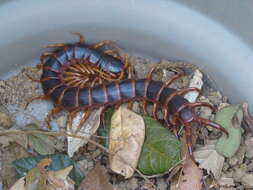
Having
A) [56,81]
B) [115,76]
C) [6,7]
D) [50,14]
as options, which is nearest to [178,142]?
[115,76]

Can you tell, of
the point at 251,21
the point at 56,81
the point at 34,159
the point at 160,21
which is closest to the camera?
the point at 251,21

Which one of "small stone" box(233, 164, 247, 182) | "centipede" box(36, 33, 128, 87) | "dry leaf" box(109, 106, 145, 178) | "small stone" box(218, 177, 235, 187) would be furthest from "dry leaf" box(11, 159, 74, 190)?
"small stone" box(233, 164, 247, 182)

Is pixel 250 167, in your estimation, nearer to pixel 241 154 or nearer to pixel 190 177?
pixel 241 154

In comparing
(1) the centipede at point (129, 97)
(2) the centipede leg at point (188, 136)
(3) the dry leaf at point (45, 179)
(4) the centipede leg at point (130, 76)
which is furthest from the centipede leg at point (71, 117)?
(2) the centipede leg at point (188, 136)

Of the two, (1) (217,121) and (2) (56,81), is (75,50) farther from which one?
(1) (217,121)

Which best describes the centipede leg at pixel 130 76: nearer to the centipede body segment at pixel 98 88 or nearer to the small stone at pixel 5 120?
the centipede body segment at pixel 98 88

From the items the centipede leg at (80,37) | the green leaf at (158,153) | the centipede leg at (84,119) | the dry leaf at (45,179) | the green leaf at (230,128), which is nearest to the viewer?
the dry leaf at (45,179)

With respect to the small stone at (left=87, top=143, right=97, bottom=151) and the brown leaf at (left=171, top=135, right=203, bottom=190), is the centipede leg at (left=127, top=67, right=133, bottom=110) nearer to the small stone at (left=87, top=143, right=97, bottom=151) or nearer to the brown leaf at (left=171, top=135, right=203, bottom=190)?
the small stone at (left=87, top=143, right=97, bottom=151)
